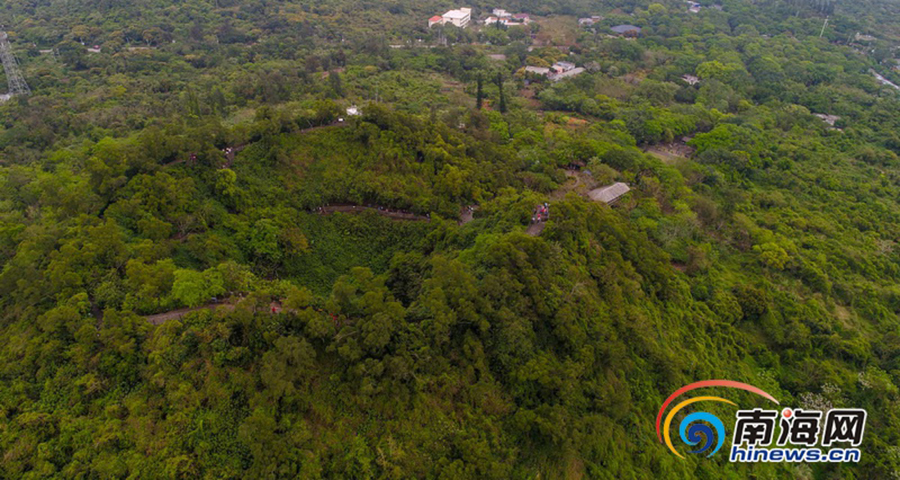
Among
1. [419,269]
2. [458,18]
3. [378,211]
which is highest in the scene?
[458,18]

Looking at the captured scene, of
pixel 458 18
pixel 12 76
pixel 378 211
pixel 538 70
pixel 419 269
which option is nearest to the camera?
pixel 419 269

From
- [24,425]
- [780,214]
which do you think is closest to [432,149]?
[24,425]

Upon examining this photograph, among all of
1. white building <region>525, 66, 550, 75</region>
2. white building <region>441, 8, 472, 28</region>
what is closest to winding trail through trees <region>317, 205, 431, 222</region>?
white building <region>525, 66, 550, 75</region>

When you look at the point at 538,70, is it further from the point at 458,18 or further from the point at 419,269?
the point at 419,269

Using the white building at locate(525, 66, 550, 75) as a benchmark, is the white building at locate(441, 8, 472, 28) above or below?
above

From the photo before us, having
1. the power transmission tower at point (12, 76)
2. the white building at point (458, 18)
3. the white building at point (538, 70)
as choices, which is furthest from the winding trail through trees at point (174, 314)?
the white building at point (458, 18)

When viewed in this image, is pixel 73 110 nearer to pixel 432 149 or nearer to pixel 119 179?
pixel 119 179

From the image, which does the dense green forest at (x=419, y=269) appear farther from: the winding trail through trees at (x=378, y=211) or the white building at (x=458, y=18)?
the white building at (x=458, y=18)

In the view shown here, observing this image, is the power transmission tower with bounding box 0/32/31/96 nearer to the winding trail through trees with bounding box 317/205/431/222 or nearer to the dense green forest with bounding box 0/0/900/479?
the dense green forest with bounding box 0/0/900/479

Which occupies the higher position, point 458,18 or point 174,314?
point 174,314

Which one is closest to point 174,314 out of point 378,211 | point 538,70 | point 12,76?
point 378,211
